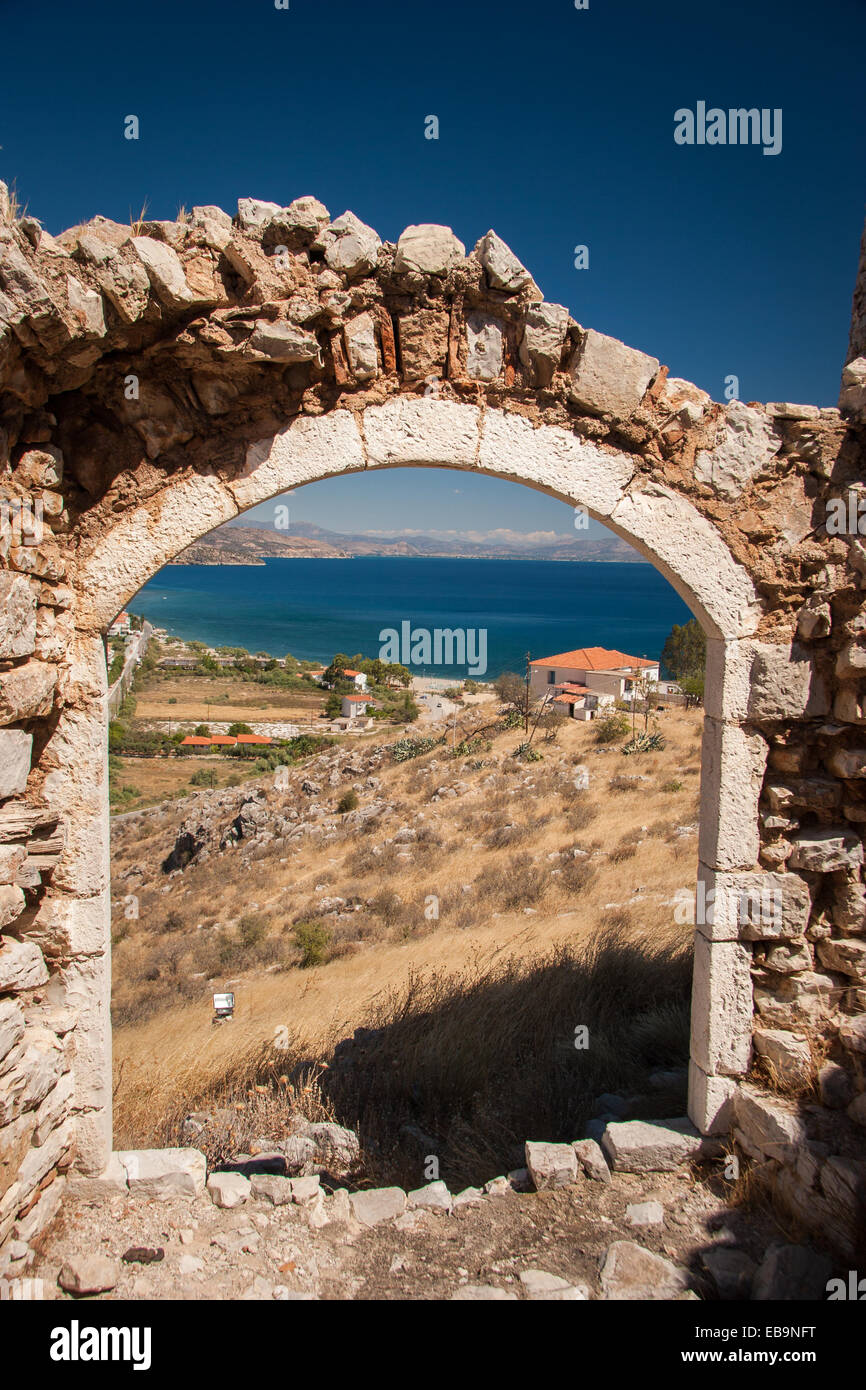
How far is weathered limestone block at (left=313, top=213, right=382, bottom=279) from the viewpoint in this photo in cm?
344

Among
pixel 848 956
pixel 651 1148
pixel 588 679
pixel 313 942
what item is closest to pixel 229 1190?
pixel 651 1148

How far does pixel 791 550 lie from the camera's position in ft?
12.9

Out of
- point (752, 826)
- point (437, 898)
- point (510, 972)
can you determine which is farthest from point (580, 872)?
point (752, 826)

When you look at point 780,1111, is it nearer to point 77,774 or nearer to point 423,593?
point 77,774

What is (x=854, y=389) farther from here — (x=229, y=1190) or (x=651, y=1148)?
(x=229, y=1190)

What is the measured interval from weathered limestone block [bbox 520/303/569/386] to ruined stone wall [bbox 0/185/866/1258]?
13mm

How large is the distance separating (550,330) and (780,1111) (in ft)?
13.1

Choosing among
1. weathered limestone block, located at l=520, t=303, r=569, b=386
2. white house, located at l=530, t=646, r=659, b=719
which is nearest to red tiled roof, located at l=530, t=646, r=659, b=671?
white house, located at l=530, t=646, r=659, b=719

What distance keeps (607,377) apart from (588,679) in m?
24.3

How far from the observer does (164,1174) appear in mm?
3637

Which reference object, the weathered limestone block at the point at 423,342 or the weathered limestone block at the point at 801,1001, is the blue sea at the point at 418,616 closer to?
the weathered limestone block at the point at 801,1001

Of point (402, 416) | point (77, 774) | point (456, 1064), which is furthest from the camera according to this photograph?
point (456, 1064)

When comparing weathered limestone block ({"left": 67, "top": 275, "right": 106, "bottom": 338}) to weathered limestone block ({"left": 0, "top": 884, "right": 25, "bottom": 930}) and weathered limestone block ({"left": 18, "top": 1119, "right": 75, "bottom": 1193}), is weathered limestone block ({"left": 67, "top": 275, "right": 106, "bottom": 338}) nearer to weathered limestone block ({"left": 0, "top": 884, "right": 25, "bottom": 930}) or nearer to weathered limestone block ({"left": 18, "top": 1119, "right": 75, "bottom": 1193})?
weathered limestone block ({"left": 0, "top": 884, "right": 25, "bottom": 930})

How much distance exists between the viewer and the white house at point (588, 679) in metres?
24.7
